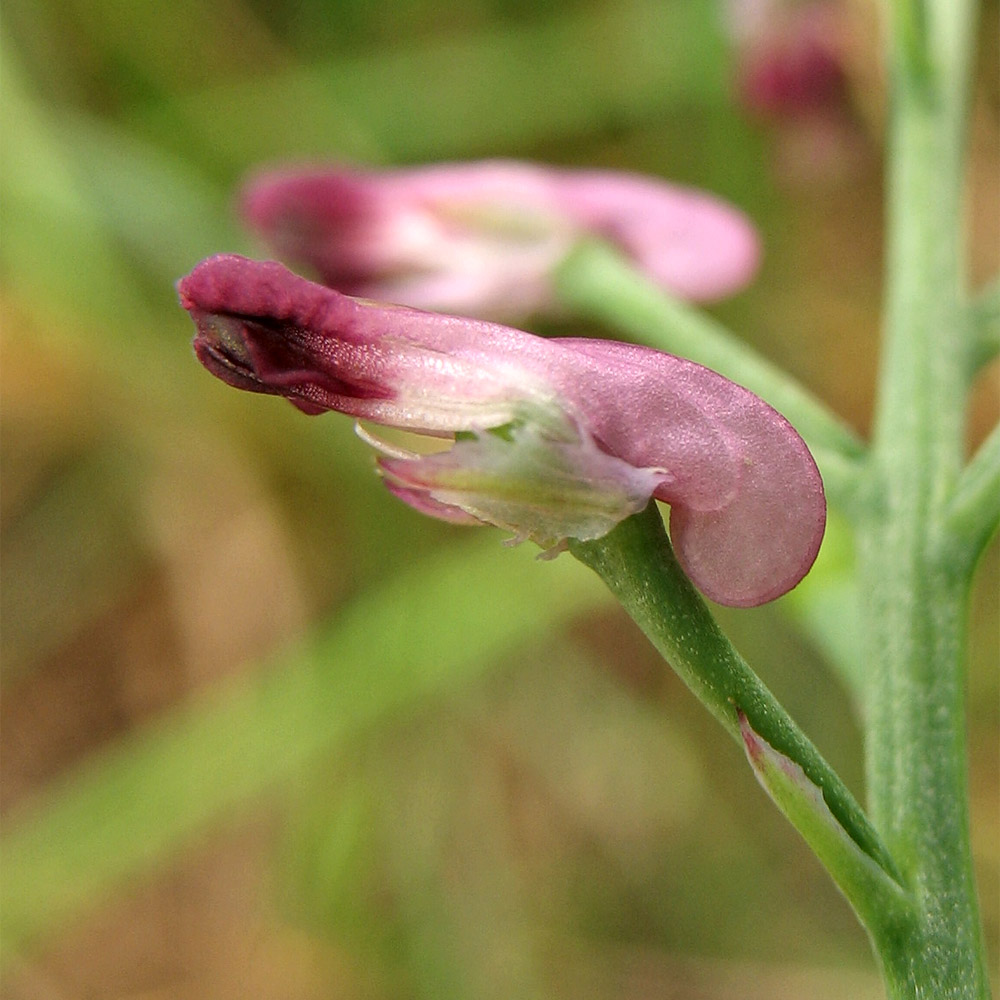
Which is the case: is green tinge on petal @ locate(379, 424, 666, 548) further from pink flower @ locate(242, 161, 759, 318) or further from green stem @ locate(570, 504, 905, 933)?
pink flower @ locate(242, 161, 759, 318)

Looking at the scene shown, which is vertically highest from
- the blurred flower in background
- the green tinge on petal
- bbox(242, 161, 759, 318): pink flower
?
the green tinge on petal

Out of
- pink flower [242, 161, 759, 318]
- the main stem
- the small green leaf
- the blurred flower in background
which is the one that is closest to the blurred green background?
the blurred flower in background

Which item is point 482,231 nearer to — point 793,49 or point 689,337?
point 689,337

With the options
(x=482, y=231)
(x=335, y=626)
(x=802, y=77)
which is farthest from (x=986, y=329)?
(x=335, y=626)

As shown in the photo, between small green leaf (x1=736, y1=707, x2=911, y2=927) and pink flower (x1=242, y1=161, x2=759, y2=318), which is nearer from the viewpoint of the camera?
small green leaf (x1=736, y1=707, x2=911, y2=927)

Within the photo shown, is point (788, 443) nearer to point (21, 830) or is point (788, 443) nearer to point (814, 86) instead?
point (814, 86)

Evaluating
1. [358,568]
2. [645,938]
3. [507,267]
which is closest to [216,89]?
[358,568]
